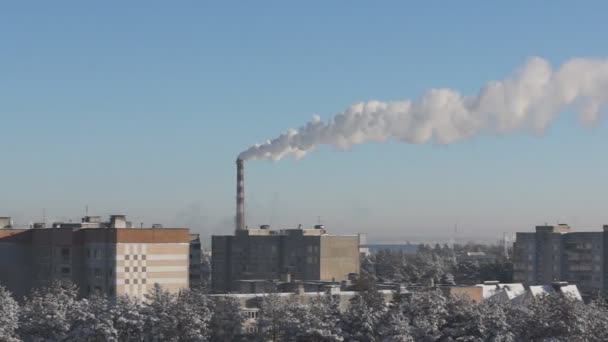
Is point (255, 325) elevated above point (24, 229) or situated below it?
below

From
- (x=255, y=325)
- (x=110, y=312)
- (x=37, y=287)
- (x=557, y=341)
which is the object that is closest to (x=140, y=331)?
(x=110, y=312)

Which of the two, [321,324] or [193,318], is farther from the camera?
[321,324]

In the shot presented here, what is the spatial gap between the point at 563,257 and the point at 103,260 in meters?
78.5

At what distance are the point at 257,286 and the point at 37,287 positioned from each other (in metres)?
23.3

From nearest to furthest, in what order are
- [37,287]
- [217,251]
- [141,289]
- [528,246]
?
[141,289] → [37,287] → [528,246] → [217,251]

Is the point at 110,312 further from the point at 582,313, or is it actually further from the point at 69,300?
the point at 582,313

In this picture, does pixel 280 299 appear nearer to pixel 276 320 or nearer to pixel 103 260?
pixel 276 320

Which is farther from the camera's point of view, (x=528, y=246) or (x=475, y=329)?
(x=528, y=246)

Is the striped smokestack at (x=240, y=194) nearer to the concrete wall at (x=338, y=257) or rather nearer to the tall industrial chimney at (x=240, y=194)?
the tall industrial chimney at (x=240, y=194)

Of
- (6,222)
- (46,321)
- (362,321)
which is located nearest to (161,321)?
(46,321)

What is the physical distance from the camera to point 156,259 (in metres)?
105

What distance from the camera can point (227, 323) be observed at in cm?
7625

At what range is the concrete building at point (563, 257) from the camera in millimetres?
150125

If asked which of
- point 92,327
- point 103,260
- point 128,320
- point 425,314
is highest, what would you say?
point 103,260
